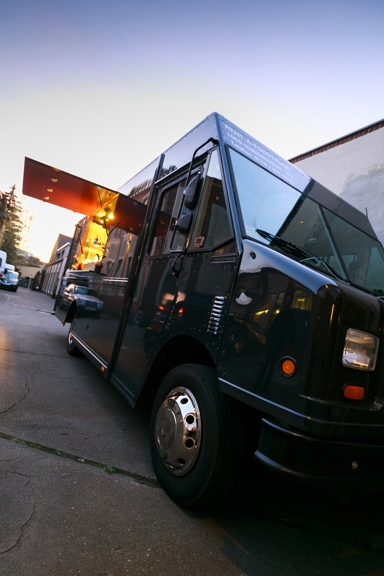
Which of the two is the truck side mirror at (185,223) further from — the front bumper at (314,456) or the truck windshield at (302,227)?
the front bumper at (314,456)

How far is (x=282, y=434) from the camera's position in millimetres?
1721

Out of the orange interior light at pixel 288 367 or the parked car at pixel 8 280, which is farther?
the parked car at pixel 8 280

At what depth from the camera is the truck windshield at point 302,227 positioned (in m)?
2.58

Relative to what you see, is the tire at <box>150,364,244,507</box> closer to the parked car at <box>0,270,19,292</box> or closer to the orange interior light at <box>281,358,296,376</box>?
the orange interior light at <box>281,358,296,376</box>

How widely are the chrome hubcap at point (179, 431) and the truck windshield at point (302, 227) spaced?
1.22m

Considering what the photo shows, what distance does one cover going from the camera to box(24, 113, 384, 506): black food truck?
173 centimetres

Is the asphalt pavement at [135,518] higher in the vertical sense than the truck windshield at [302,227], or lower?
lower

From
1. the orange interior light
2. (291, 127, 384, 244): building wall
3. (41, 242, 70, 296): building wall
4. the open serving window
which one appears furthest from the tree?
the orange interior light

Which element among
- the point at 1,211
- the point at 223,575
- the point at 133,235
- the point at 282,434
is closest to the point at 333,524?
the point at 223,575

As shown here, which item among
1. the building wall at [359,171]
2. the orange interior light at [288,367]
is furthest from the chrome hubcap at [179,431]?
the building wall at [359,171]

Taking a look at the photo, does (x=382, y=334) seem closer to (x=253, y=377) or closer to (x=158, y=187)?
(x=253, y=377)

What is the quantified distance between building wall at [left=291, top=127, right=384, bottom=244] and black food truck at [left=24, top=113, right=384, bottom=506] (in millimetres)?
2994

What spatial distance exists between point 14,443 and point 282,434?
2177 millimetres

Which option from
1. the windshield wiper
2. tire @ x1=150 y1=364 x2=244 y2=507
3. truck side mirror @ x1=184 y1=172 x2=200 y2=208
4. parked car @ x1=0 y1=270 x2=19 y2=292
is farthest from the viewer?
parked car @ x1=0 y1=270 x2=19 y2=292
